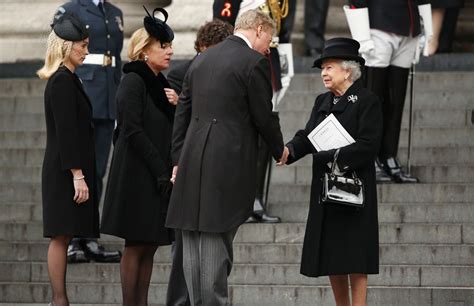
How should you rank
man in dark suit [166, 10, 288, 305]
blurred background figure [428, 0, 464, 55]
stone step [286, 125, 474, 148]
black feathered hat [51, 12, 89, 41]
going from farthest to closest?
blurred background figure [428, 0, 464, 55] < stone step [286, 125, 474, 148] < black feathered hat [51, 12, 89, 41] < man in dark suit [166, 10, 288, 305]

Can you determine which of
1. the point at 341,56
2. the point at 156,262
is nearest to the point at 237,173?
the point at 341,56

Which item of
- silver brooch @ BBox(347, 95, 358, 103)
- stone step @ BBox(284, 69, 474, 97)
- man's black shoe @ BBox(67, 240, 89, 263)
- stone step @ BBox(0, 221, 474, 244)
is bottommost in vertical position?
man's black shoe @ BBox(67, 240, 89, 263)

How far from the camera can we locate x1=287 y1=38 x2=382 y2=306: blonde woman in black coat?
1003 centimetres

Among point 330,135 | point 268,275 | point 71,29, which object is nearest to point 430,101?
point 268,275

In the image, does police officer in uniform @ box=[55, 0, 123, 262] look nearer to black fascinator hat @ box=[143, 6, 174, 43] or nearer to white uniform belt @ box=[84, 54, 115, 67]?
white uniform belt @ box=[84, 54, 115, 67]

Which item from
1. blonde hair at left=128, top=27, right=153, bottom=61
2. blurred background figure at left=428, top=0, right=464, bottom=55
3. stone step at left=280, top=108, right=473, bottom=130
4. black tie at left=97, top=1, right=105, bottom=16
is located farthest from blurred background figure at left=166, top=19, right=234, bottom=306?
blurred background figure at left=428, top=0, right=464, bottom=55

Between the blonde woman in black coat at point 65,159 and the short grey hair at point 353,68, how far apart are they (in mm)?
1826

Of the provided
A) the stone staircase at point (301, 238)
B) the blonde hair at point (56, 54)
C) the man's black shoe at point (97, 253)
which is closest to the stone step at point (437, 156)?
the stone staircase at point (301, 238)

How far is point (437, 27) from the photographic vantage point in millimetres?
16531

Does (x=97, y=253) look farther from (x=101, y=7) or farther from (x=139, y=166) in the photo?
(x=101, y=7)

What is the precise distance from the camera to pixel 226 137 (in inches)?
377

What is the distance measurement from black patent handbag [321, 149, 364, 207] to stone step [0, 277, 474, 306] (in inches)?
59.4

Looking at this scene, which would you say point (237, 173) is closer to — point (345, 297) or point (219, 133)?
point (219, 133)

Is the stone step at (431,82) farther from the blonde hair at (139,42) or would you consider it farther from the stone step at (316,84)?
the blonde hair at (139,42)
